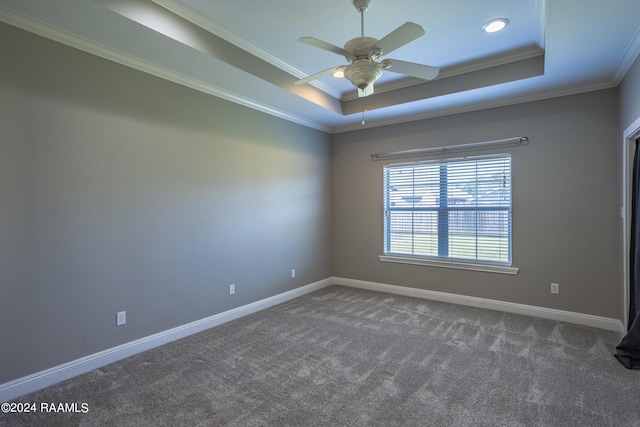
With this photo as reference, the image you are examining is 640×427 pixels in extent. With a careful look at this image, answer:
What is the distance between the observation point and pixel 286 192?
4.52 meters

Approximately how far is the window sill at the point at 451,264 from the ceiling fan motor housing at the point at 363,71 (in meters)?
2.95

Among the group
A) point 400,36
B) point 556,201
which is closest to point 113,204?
point 400,36

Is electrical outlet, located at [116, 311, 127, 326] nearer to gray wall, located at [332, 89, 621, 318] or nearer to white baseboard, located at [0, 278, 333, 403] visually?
white baseboard, located at [0, 278, 333, 403]

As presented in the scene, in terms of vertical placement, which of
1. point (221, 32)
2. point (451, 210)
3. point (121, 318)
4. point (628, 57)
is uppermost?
point (221, 32)

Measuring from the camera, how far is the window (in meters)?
4.03

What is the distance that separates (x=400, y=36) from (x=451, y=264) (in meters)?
3.24

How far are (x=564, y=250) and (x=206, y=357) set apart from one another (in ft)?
12.8

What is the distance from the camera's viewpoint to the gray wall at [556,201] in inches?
133

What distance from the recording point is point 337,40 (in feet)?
9.77

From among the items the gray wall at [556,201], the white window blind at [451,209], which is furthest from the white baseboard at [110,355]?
the gray wall at [556,201]

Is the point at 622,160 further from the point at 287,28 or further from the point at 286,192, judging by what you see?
the point at 286,192

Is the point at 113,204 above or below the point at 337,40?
below

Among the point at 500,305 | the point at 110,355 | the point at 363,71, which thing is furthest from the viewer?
the point at 500,305

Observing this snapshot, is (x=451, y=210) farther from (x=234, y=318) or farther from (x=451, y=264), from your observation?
(x=234, y=318)
